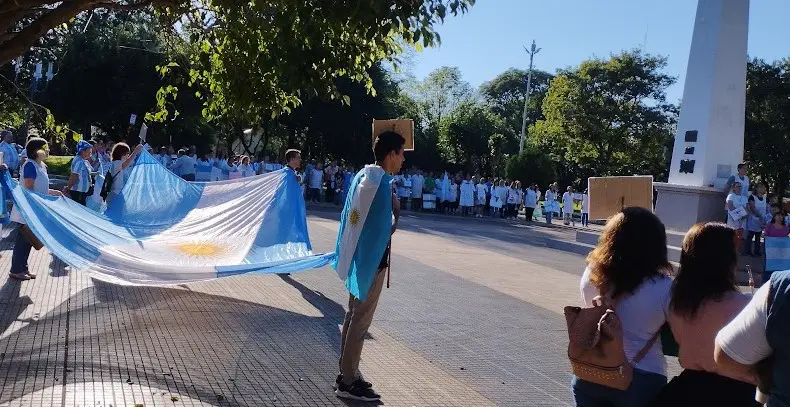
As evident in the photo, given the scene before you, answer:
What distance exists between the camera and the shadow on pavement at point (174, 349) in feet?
19.7

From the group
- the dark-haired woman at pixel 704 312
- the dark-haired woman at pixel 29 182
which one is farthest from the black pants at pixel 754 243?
the dark-haired woman at pixel 704 312

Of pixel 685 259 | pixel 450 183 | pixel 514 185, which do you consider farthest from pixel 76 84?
pixel 685 259

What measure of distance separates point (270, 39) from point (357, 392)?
9.30ft

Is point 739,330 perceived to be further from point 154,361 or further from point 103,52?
point 103,52

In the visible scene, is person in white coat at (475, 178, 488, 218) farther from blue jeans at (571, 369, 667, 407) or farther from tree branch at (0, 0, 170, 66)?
blue jeans at (571, 369, 667, 407)

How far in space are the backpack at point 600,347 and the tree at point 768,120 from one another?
148 feet

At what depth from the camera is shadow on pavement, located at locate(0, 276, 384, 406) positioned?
Result: 5992 millimetres

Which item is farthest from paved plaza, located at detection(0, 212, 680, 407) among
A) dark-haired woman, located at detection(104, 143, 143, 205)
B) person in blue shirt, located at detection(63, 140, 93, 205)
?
person in blue shirt, located at detection(63, 140, 93, 205)

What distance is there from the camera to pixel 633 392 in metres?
3.63

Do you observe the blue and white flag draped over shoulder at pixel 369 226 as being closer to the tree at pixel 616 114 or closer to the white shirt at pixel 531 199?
the white shirt at pixel 531 199

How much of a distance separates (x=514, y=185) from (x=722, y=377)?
112 feet

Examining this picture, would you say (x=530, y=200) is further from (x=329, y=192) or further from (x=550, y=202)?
(x=329, y=192)

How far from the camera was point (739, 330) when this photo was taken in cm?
288

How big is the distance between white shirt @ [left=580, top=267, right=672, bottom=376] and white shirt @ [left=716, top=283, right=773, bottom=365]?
71cm
